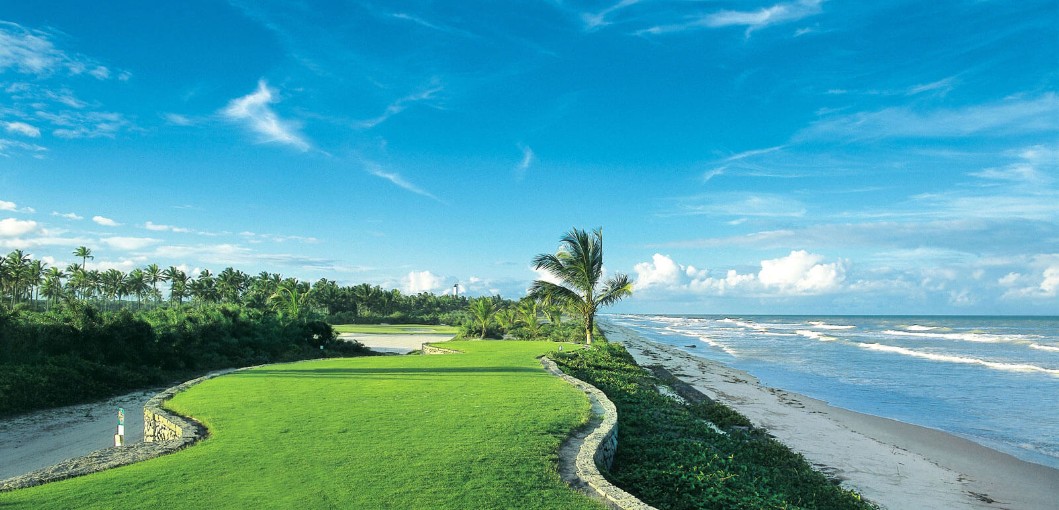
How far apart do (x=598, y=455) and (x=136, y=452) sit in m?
6.43

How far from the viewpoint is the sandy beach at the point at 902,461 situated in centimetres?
1031

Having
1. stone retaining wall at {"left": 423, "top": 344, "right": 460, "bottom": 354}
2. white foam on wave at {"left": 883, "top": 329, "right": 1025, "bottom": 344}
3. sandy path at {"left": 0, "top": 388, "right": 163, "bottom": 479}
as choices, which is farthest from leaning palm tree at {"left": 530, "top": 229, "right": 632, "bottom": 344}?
white foam on wave at {"left": 883, "top": 329, "right": 1025, "bottom": 344}

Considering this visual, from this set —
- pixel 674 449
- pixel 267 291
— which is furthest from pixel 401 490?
pixel 267 291

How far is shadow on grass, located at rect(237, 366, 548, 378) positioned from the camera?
53.4 feet

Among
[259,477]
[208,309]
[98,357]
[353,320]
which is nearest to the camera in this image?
[259,477]

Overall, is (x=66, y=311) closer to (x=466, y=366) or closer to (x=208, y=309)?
(x=208, y=309)

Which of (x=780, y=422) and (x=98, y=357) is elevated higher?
(x=98, y=357)

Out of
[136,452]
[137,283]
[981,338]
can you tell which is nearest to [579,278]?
[136,452]

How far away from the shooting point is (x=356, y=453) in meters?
7.54

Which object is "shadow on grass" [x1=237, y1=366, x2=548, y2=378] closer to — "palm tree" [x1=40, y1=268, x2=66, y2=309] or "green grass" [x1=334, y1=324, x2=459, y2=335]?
"green grass" [x1=334, y1=324, x2=459, y2=335]

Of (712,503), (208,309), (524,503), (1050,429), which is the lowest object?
(1050,429)

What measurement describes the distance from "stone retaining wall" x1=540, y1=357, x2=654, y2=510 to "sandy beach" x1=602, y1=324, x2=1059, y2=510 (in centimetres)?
471

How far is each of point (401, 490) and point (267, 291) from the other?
259 feet

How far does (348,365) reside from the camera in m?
19.3
